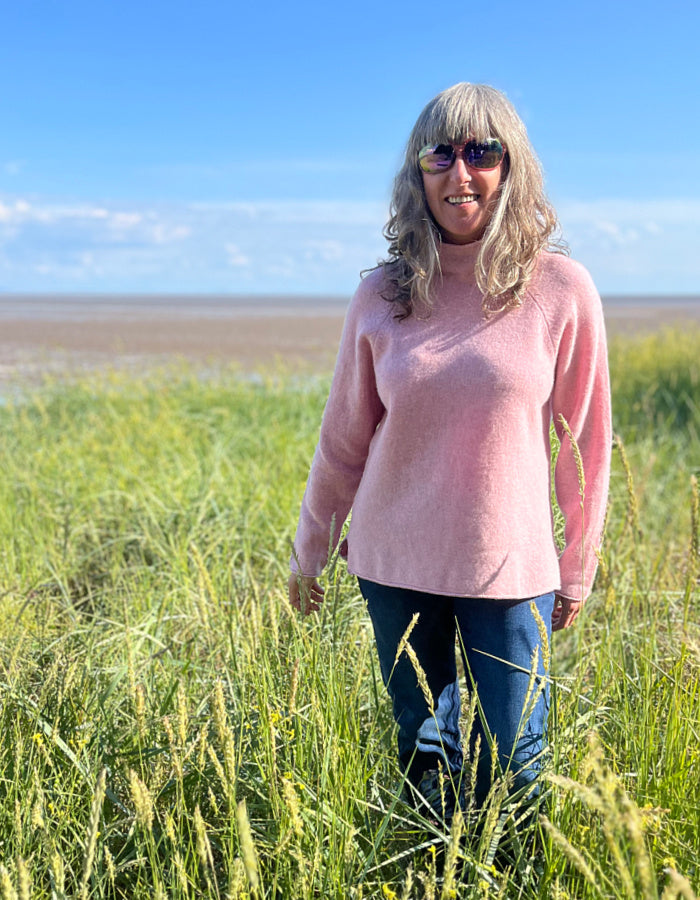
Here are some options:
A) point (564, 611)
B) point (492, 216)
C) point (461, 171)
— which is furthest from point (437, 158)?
point (564, 611)

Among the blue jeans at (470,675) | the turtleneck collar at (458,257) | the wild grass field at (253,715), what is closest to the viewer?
the wild grass field at (253,715)

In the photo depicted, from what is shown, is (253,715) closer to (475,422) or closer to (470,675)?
(470,675)

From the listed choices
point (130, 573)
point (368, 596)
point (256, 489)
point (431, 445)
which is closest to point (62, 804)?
point (368, 596)

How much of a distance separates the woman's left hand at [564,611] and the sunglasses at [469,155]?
1043mm

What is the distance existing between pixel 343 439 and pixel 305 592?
43 cm

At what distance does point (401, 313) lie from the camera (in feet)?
6.22

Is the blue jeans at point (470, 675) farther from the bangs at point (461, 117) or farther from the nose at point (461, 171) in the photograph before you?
the bangs at point (461, 117)

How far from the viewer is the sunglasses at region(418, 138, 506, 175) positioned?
1854mm

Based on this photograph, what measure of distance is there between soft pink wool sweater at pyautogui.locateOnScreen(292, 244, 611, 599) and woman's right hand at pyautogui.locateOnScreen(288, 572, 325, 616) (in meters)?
0.23

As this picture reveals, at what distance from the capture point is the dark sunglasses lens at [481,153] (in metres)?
1.85

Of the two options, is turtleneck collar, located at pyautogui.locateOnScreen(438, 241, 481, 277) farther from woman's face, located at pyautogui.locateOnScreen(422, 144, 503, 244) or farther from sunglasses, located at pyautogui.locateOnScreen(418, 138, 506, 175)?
sunglasses, located at pyautogui.locateOnScreen(418, 138, 506, 175)

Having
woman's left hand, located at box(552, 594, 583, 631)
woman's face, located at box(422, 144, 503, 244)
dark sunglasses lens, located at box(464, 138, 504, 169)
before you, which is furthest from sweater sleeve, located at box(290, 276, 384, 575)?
woman's left hand, located at box(552, 594, 583, 631)

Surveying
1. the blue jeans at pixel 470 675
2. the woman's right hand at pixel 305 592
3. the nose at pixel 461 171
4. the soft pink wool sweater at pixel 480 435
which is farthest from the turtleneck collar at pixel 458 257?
the woman's right hand at pixel 305 592

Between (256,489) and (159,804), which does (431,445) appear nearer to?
(159,804)
